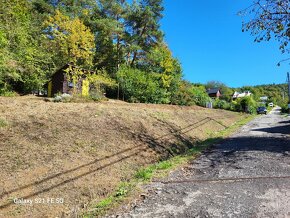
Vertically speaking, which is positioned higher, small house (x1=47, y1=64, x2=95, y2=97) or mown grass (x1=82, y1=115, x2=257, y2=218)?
small house (x1=47, y1=64, x2=95, y2=97)

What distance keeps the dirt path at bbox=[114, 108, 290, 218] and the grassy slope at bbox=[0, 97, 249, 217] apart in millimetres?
1111

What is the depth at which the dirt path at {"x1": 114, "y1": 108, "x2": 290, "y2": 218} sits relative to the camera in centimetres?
428

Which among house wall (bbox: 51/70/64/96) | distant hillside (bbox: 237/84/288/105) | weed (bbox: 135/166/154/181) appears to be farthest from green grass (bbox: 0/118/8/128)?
distant hillside (bbox: 237/84/288/105)

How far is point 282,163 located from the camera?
23.6 ft

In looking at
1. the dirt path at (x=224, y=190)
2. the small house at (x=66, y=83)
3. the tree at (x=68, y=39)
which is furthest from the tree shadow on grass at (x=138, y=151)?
the tree at (x=68, y=39)

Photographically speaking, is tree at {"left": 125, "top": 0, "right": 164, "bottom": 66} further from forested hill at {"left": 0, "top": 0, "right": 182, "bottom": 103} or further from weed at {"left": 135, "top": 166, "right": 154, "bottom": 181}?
weed at {"left": 135, "top": 166, "right": 154, "bottom": 181}

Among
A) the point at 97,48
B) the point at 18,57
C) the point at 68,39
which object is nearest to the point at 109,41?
the point at 97,48

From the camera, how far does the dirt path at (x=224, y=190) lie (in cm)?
428

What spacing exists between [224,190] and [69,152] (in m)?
3.62

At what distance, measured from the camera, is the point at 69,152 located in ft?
21.0

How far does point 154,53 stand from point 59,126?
69.8 feet

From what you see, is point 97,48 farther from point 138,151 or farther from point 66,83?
point 138,151

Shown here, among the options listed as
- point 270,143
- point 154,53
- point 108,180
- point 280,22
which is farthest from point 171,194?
point 154,53

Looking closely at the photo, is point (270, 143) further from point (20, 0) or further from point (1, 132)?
point (20, 0)
